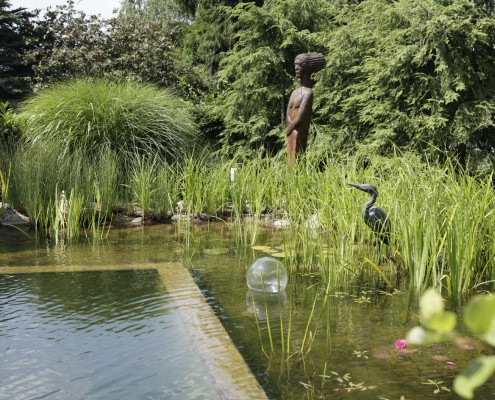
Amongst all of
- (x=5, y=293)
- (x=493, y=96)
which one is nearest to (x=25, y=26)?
(x=493, y=96)

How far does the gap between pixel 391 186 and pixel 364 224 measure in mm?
448

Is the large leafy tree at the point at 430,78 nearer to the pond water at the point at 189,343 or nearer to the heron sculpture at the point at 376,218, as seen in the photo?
the heron sculpture at the point at 376,218

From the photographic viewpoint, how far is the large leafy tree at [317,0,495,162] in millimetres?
7965

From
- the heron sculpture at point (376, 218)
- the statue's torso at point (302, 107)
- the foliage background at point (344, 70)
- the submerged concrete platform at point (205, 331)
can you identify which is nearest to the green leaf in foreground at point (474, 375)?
the submerged concrete platform at point (205, 331)

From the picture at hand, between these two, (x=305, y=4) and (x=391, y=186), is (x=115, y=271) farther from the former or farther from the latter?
(x=305, y=4)

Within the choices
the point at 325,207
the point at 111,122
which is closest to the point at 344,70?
the point at 111,122

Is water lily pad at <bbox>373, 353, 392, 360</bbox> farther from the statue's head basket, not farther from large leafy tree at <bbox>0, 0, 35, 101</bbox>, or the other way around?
large leafy tree at <bbox>0, 0, 35, 101</bbox>

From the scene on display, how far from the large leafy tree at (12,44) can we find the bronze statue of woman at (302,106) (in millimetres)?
13371

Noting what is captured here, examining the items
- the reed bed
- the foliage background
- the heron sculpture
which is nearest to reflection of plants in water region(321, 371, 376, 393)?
the reed bed

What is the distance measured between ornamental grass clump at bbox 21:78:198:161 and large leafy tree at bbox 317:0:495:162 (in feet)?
9.24

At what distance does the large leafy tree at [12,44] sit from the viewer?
62.4ft

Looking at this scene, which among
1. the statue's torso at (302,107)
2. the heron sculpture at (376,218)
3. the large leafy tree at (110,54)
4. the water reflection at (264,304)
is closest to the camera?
the water reflection at (264,304)

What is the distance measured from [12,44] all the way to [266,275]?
18057 millimetres

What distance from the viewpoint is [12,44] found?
1923cm
